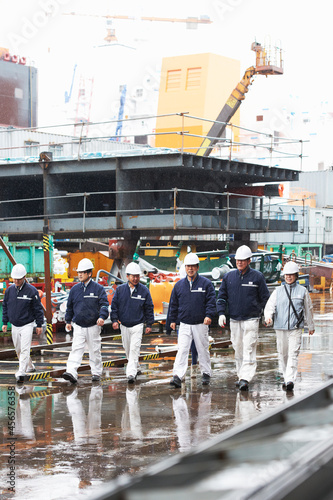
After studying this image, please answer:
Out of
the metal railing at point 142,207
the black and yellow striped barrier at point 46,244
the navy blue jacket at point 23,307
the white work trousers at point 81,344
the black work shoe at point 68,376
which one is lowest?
the black work shoe at point 68,376

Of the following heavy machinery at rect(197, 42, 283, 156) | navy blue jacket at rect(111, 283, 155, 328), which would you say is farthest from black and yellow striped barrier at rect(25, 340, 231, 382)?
heavy machinery at rect(197, 42, 283, 156)

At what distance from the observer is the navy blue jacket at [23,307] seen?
443 inches

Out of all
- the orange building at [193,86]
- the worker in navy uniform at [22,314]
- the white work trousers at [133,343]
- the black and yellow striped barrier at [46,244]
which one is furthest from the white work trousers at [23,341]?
the orange building at [193,86]

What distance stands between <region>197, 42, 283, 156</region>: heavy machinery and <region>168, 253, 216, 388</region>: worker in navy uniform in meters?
27.1

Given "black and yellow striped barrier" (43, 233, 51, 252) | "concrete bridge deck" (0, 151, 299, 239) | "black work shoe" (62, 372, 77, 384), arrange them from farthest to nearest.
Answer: "concrete bridge deck" (0, 151, 299, 239) < "black and yellow striped barrier" (43, 233, 51, 252) < "black work shoe" (62, 372, 77, 384)

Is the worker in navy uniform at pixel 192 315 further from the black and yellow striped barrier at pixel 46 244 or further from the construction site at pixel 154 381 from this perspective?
the black and yellow striped barrier at pixel 46 244

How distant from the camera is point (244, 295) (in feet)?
34.8

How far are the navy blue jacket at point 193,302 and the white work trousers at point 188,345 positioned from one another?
0.10 metres

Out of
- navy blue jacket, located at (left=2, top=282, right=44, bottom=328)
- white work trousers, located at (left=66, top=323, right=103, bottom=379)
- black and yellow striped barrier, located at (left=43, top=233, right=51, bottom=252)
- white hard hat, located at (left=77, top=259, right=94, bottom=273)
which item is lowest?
white work trousers, located at (left=66, top=323, right=103, bottom=379)

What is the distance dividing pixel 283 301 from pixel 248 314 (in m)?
0.55

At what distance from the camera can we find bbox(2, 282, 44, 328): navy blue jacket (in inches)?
443

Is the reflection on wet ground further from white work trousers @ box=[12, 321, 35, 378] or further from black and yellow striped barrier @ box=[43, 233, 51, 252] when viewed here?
black and yellow striped barrier @ box=[43, 233, 51, 252]

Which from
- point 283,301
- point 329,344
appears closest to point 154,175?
point 329,344

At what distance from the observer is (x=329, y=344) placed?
16422 millimetres
